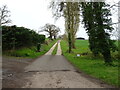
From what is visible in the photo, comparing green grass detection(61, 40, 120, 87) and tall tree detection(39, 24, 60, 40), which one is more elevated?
tall tree detection(39, 24, 60, 40)

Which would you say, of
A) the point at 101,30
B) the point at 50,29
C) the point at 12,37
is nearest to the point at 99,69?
the point at 101,30

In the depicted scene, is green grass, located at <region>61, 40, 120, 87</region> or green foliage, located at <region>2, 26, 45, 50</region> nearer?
green grass, located at <region>61, 40, 120, 87</region>

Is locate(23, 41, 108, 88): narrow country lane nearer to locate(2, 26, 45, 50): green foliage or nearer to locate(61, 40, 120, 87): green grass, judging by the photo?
locate(61, 40, 120, 87): green grass

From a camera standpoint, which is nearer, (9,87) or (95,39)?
(9,87)

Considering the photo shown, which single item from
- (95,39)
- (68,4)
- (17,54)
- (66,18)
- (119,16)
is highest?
(68,4)

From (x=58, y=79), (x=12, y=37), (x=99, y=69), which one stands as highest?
(x=12, y=37)

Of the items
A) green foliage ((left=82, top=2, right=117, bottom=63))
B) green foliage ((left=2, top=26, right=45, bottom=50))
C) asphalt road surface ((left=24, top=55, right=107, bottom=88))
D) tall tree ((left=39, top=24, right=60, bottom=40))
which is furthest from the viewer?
tall tree ((left=39, top=24, right=60, bottom=40))

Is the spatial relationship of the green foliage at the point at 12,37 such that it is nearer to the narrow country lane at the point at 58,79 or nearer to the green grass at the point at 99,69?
the green grass at the point at 99,69

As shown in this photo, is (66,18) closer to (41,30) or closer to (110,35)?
(110,35)

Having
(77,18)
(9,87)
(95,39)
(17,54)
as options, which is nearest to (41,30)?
(77,18)

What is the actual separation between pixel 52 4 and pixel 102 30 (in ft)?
30.6

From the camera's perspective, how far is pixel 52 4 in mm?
20859

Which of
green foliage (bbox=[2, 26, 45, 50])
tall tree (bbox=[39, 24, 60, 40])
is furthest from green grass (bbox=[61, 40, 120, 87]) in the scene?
tall tree (bbox=[39, 24, 60, 40])

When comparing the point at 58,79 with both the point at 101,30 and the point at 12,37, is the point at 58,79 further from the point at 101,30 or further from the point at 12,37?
the point at 12,37
